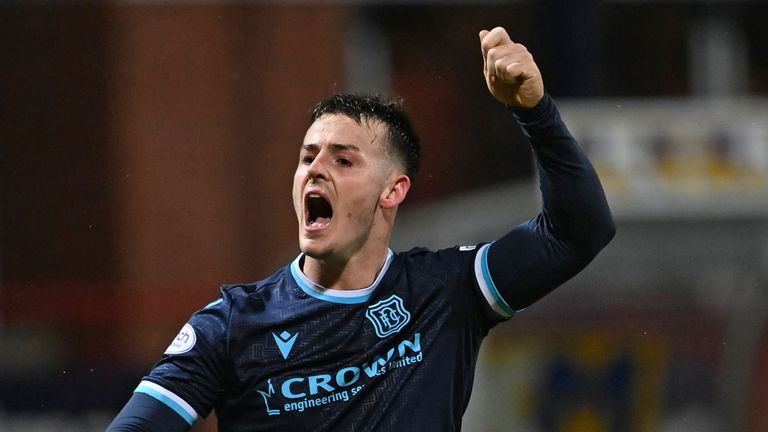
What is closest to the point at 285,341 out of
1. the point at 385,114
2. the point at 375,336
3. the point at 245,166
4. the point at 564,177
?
the point at 375,336

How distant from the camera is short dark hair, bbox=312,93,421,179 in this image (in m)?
3.54

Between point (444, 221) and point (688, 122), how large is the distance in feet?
6.71

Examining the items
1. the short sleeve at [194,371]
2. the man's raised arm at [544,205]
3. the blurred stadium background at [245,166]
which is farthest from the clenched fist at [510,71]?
the blurred stadium background at [245,166]

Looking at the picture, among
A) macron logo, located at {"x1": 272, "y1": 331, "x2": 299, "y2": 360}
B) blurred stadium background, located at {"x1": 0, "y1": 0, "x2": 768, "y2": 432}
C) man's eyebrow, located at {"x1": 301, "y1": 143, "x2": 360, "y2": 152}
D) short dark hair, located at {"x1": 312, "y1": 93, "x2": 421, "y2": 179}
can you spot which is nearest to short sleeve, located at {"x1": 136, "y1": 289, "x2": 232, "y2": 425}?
macron logo, located at {"x1": 272, "y1": 331, "x2": 299, "y2": 360}

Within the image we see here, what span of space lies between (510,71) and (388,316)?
718 millimetres

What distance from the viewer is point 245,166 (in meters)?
10.3

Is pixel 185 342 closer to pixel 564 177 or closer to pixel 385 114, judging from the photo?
pixel 385 114

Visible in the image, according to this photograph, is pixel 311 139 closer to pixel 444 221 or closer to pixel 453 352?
pixel 453 352

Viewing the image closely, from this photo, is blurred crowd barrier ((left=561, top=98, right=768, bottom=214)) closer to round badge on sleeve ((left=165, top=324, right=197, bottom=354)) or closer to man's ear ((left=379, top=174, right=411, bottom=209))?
man's ear ((left=379, top=174, right=411, bottom=209))

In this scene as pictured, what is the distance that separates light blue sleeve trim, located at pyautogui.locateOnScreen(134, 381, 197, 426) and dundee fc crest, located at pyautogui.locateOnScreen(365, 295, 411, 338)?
0.51 meters

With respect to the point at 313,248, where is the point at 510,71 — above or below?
above

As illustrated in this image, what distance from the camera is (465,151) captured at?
413 inches

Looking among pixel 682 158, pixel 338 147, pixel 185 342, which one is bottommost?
pixel 682 158

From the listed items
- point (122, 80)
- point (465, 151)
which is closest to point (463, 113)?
point (465, 151)
